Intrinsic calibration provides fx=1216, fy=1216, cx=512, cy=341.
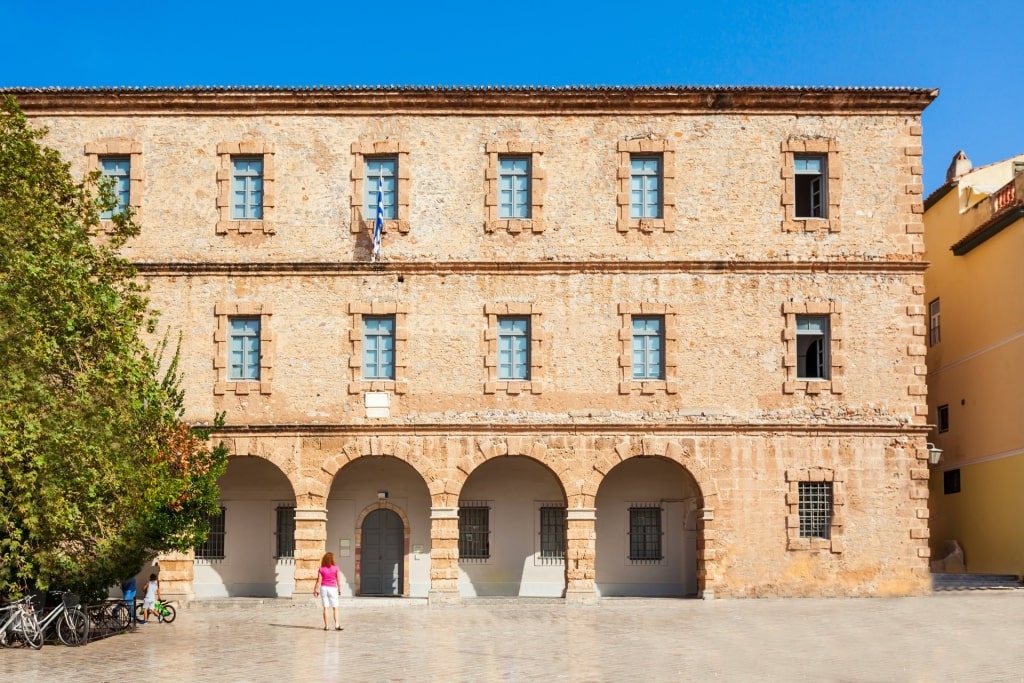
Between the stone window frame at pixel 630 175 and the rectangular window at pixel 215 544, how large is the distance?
1161 centimetres

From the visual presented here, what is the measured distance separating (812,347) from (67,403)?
1560cm

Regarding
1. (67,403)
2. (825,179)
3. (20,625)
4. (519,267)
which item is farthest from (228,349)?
(825,179)

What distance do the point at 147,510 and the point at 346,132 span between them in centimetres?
1055

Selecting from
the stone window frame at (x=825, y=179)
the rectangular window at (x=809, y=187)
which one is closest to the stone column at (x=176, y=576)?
the stone window frame at (x=825, y=179)

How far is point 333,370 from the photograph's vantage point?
1041 inches

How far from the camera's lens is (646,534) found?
28.9 m

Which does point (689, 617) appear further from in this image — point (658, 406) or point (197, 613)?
point (197, 613)

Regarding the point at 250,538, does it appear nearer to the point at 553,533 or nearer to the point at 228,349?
the point at 228,349

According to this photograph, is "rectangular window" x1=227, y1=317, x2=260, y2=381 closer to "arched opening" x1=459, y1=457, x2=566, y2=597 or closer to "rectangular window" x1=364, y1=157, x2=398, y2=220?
"rectangular window" x1=364, y1=157, x2=398, y2=220

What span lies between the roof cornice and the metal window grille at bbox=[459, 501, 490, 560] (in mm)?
9177

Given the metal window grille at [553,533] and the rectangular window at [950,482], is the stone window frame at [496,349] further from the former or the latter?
the rectangular window at [950,482]

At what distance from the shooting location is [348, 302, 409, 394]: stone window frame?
26.3 metres

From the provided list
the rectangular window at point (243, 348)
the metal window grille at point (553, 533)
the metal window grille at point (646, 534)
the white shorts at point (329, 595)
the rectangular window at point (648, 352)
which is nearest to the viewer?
the white shorts at point (329, 595)

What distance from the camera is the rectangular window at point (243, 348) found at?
87.3 ft
